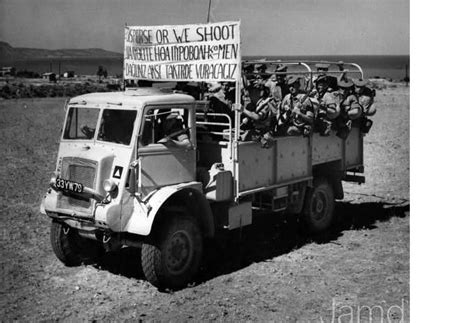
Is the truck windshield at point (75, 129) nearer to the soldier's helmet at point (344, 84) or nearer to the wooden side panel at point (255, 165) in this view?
the wooden side panel at point (255, 165)

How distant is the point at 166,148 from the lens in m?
7.41

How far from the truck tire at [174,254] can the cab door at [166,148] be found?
510mm

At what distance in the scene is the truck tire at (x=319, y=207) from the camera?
956cm

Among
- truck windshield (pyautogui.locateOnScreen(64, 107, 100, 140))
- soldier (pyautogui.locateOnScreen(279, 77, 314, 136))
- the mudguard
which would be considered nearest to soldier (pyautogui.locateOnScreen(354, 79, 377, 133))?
soldier (pyautogui.locateOnScreen(279, 77, 314, 136))

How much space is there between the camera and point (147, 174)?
7195 millimetres

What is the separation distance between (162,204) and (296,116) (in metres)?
2.39

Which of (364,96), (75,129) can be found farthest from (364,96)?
(75,129)

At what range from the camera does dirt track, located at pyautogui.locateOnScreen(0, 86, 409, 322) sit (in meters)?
6.71

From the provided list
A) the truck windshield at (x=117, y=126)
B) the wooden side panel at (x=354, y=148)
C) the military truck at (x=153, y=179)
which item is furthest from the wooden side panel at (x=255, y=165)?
the wooden side panel at (x=354, y=148)

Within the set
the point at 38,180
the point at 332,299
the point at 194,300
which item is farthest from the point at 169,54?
the point at 38,180
